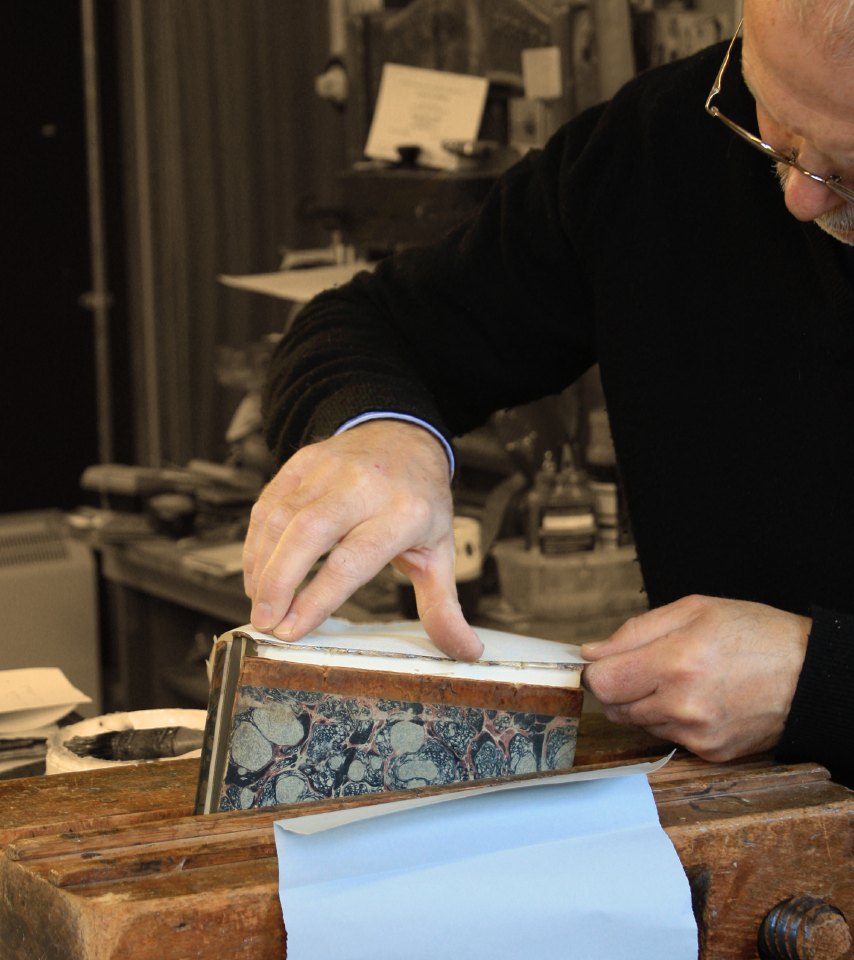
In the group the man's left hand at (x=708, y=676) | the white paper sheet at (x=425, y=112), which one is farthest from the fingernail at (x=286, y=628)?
the white paper sheet at (x=425, y=112)

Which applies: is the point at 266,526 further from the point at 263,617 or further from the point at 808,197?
the point at 808,197

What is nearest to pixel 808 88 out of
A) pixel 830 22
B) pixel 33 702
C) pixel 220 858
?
pixel 830 22

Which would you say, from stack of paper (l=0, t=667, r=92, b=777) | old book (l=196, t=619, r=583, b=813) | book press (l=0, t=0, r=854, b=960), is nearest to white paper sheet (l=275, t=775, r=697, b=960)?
book press (l=0, t=0, r=854, b=960)

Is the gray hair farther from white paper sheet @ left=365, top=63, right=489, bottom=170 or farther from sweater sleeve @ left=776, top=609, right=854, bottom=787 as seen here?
white paper sheet @ left=365, top=63, right=489, bottom=170

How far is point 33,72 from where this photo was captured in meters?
4.94

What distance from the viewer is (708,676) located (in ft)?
3.81

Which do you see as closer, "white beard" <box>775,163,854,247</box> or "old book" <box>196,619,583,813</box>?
"old book" <box>196,619,583,813</box>

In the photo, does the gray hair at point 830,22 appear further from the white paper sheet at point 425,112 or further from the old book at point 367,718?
the white paper sheet at point 425,112

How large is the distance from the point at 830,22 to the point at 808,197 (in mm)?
185

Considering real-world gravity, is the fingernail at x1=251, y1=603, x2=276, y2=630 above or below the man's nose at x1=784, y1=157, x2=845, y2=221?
below

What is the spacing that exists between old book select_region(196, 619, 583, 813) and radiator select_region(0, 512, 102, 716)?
1.88 m

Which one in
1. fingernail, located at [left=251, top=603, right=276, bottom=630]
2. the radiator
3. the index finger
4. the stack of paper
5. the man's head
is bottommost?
the radiator

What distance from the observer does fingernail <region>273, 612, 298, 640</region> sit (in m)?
1.09

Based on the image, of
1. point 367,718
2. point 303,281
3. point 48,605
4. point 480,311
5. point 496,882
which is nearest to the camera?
point 496,882
